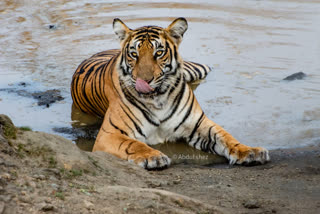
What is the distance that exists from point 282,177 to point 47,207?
213cm

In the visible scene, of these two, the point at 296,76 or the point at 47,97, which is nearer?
the point at 47,97

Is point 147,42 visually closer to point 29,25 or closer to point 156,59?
point 156,59

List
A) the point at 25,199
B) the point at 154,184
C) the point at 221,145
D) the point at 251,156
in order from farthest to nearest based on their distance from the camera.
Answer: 1. the point at 221,145
2. the point at 251,156
3. the point at 154,184
4. the point at 25,199

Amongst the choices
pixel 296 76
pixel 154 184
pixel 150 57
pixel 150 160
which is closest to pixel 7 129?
pixel 154 184

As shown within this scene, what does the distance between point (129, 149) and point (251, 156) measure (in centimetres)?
103

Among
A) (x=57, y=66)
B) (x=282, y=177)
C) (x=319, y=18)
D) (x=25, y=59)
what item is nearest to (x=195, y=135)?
(x=282, y=177)

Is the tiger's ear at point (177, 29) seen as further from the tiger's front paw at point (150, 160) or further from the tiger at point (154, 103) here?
the tiger's front paw at point (150, 160)

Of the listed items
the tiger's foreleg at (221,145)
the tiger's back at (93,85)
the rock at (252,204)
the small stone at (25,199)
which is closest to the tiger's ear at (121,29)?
the tiger's back at (93,85)

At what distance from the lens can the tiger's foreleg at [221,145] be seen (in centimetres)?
454

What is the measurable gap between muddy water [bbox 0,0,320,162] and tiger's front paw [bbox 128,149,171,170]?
1138mm

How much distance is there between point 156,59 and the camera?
16.1 ft

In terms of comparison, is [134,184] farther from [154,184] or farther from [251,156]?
[251,156]

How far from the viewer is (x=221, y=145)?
192 inches

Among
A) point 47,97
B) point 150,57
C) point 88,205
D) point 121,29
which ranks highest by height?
point 121,29
